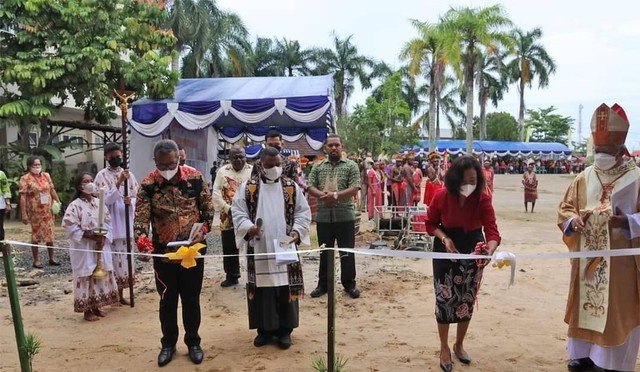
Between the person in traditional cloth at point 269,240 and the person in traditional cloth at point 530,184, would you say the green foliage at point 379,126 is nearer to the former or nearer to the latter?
the person in traditional cloth at point 530,184

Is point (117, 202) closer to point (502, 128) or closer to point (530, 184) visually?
point (530, 184)

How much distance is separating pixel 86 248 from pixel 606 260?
A: 15.4 ft

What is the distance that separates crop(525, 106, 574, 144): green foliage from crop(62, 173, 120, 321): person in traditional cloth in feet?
226

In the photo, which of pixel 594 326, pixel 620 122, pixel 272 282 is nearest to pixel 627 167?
pixel 620 122

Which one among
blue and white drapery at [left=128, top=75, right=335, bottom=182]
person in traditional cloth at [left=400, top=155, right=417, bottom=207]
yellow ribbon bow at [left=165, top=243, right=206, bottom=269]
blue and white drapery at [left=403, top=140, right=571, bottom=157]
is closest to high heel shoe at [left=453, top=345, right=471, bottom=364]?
yellow ribbon bow at [left=165, top=243, right=206, bottom=269]

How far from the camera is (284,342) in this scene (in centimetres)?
445

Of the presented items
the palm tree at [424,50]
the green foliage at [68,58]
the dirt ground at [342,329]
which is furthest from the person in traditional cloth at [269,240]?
the palm tree at [424,50]

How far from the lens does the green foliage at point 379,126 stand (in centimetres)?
2738

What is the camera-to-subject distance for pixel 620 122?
3.82 metres

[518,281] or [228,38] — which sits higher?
[228,38]

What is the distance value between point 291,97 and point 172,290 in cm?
754

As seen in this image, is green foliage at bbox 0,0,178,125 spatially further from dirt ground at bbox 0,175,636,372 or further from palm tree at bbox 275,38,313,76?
palm tree at bbox 275,38,313,76

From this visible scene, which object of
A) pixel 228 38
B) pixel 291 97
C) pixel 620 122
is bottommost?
pixel 620 122

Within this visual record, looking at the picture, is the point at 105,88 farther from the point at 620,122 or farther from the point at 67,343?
the point at 620,122
